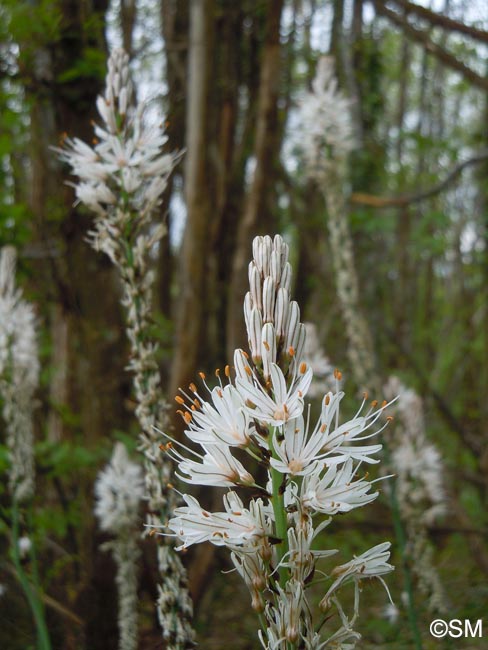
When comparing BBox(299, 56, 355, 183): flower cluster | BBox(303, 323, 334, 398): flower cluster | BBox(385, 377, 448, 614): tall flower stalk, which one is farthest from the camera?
BBox(299, 56, 355, 183): flower cluster

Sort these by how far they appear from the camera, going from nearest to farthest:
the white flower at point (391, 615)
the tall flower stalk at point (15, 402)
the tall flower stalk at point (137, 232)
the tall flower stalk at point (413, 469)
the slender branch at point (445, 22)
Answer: the tall flower stalk at point (137, 232) → the tall flower stalk at point (15, 402) → the slender branch at point (445, 22) → the tall flower stalk at point (413, 469) → the white flower at point (391, 615)

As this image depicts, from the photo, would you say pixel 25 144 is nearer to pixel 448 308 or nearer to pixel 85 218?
pixel 85 218

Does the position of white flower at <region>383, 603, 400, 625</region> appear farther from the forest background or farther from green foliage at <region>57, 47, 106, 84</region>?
green foliage at <region>57, 47, 106, 84</region>

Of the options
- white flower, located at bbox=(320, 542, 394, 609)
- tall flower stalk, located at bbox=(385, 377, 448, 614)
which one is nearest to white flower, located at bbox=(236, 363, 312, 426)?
white flower, located at bbox=(320, 542, 394, 609)

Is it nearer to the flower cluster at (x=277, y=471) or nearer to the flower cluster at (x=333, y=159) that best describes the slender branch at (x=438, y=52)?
the flower cluster at (x=333, y=159)

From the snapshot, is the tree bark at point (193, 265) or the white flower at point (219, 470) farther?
the tree bark at point (193, 265)

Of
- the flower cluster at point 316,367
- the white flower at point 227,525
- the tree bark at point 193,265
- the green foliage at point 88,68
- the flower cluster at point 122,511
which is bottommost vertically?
the flower cluster at point 122,511

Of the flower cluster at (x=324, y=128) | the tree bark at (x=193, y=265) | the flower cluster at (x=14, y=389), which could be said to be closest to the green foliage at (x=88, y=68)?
the tree bark at (x=193, y=265)
